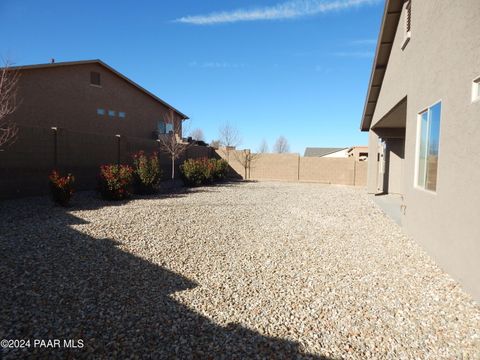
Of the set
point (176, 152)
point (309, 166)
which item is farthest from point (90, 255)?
point (309, 166)

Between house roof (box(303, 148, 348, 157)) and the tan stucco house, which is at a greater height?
house roof (box(303, 148, 348, 157))

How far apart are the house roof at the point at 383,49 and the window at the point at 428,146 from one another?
407 cm

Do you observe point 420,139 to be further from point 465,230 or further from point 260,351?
point 260,351

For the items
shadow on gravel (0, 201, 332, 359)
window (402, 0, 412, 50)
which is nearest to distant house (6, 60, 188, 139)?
shadow on gravel (0, 201, 332, 359)

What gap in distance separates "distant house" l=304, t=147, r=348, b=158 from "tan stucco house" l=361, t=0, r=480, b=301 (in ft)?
165

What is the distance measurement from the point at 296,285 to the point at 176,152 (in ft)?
47.5

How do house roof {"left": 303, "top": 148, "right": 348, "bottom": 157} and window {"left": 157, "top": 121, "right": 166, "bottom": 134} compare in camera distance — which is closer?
window {"left": 157, "top": 121, "right": 166, "bottom": 134}

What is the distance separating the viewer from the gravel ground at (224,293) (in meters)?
2.83

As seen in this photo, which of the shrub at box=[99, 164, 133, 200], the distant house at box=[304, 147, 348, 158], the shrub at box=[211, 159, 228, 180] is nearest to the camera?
the shrub at box=[99, 164, 133, 200]

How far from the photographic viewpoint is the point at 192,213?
856 centimetres

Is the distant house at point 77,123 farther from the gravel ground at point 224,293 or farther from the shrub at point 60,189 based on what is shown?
the gravel ground at point 224,293

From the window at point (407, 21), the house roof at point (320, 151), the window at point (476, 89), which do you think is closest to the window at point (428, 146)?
the window at point (476, 89)

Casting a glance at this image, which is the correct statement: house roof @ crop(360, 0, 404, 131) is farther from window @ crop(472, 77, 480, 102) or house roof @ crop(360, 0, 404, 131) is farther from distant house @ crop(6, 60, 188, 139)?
distant house @ crop(6, 60, 188, 139)

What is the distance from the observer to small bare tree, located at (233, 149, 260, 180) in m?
23.4
